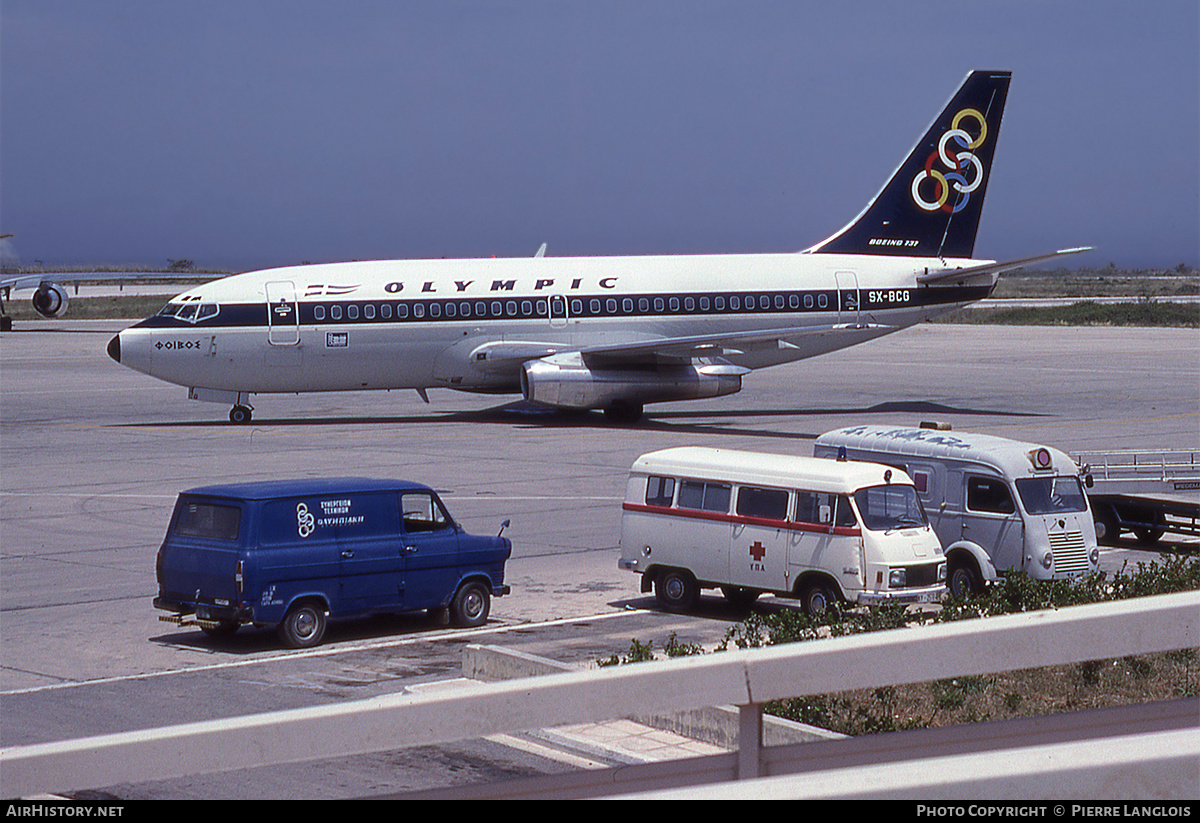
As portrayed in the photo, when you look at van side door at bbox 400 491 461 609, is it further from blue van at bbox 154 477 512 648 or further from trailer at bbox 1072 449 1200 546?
trailer at bbox 1072 449 1200 546

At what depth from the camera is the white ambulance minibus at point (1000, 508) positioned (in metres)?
20.4

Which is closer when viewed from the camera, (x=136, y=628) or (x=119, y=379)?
(x=136, y=628)

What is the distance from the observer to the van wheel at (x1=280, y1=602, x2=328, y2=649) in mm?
17891

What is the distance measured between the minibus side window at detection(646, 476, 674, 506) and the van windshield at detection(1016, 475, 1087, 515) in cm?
484

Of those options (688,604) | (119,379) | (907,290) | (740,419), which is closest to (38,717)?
(688,604)

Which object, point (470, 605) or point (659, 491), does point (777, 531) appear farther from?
point (470, 605)

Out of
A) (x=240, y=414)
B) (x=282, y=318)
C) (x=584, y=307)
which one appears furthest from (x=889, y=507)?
(x=240, y=414)

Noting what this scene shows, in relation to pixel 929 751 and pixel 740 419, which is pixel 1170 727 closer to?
pixel 929 751

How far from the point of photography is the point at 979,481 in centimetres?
2094

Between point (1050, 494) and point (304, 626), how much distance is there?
34.2ft

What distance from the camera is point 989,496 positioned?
20.8 m

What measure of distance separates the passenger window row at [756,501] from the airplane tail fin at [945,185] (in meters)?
27.2

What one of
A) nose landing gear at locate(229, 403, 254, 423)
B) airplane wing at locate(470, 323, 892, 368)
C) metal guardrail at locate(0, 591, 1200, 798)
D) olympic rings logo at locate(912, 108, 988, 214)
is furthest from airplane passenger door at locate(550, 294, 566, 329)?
metal guardrail at locate(0, 591, 1200, 798)
